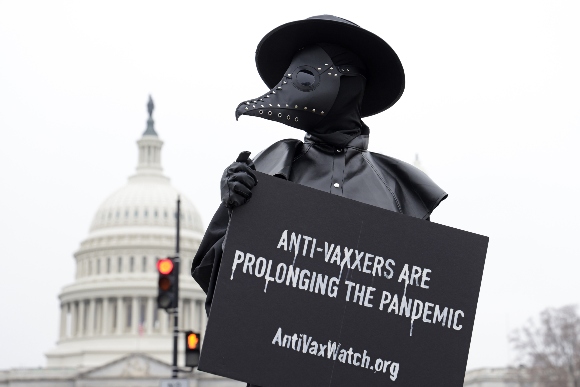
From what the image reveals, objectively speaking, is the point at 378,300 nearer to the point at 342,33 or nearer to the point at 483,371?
the point at 342,33

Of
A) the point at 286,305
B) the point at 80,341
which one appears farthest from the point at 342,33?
the point at 80,341

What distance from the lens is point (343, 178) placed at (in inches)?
181

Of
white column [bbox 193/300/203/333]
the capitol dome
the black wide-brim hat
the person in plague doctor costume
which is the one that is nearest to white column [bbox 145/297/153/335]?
the capitol dome

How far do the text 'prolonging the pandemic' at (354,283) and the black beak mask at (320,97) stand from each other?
1.46 ft

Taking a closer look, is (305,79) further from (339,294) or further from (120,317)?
(120,317)

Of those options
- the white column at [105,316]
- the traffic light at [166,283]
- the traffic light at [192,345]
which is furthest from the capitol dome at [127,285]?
the traffic light at [166,283]

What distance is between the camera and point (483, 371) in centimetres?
10450

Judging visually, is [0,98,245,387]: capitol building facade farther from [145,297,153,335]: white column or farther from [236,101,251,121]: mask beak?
[236,101,251,121]: mask beak

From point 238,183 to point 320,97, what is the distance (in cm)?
54

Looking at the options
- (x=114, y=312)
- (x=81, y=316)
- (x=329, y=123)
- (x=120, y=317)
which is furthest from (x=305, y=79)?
(x=81, y=316)

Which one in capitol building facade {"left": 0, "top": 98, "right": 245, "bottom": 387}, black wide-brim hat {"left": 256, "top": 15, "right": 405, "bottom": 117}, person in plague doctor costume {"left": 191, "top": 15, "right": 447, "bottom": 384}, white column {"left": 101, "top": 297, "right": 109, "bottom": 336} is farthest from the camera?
white column {"left": 101, "top": 297, "right": 109, "bottom": 336}

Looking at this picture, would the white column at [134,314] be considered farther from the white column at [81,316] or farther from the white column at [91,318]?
the white column at [81,316]

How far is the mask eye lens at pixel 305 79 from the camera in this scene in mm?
4418

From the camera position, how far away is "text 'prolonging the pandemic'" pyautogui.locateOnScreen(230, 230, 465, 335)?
13.6ft
